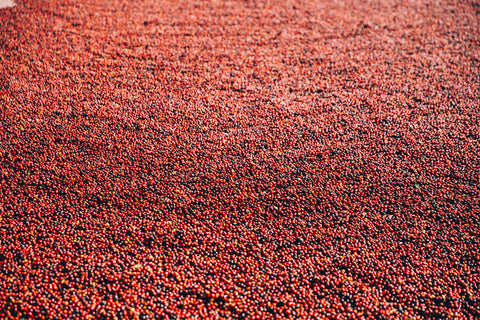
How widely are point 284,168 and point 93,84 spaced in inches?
57.6

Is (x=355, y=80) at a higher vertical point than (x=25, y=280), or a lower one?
higher

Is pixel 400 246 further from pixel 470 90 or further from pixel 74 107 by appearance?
pixel 74 107

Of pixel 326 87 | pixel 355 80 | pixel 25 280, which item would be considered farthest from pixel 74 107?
pixel 355 80

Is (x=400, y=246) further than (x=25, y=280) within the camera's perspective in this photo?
Yes

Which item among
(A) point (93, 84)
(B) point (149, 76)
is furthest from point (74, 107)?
(B) point (149, 76)

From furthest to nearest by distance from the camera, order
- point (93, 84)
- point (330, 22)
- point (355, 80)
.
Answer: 1. point (330, 22)
2. point (355, 80)
3. point (93, 84)

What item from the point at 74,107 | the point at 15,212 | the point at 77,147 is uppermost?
the point at 74,107

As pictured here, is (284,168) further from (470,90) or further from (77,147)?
(470,90)

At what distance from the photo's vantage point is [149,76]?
243 cm

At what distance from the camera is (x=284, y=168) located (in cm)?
187

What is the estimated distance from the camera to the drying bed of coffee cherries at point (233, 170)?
54.8 inches

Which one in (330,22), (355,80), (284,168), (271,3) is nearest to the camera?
(284,168)

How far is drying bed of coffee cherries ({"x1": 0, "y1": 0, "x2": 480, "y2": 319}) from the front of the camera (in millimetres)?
1392

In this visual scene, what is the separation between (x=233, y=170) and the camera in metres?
1.85
